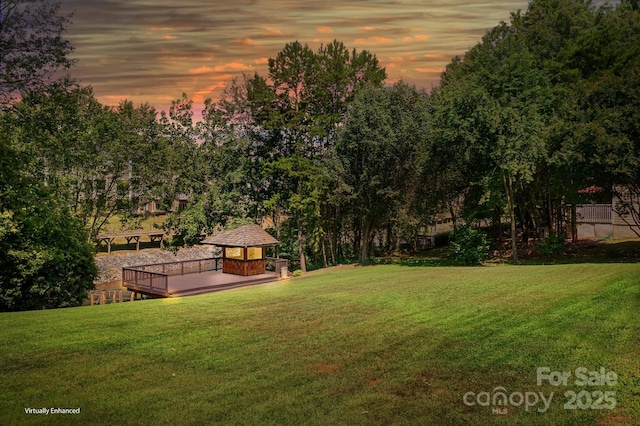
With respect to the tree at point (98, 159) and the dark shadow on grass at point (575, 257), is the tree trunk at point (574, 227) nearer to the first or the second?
the dark shadow on grass at point (575, 257)

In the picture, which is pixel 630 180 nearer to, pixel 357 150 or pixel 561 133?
pixel 561 133

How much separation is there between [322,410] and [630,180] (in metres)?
25.3

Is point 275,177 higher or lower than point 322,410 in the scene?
higher

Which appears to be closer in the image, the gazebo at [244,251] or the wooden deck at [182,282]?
the wooden deck at [182,282]

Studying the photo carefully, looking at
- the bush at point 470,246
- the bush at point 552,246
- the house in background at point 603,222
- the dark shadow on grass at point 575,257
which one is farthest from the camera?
the house in background at point 603,222

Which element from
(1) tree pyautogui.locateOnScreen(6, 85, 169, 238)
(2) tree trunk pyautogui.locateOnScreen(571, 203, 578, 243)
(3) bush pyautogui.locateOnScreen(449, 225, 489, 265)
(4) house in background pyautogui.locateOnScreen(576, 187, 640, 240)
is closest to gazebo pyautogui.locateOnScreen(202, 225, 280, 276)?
(1) tree pyautogui.locateOnScreen(6, 85, 169, 238)

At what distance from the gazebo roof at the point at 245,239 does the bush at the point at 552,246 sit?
56.9 feet

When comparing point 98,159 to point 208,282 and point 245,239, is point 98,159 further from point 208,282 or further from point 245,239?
point 208,282

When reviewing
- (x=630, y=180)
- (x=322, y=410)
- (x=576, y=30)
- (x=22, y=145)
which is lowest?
(x=322, y=410)

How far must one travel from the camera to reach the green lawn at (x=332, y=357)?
9.45 m

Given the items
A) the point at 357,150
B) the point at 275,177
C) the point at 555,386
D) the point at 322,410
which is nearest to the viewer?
the point at 322,410

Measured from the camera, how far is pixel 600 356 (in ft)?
37.3

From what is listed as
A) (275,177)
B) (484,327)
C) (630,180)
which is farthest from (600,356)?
(275,177)

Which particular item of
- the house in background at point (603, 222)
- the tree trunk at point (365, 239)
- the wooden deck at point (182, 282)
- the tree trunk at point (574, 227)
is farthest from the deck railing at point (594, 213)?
the wooden deck at point (182, 282)
